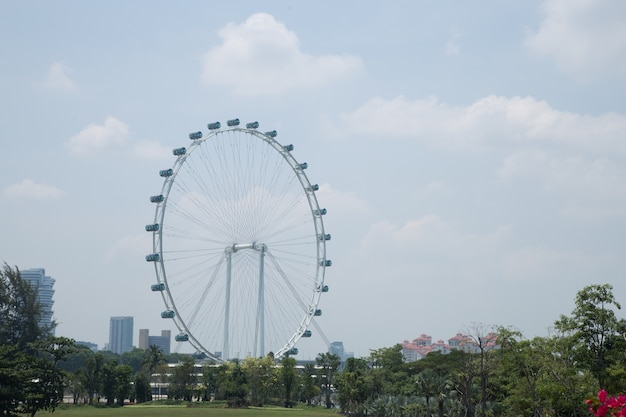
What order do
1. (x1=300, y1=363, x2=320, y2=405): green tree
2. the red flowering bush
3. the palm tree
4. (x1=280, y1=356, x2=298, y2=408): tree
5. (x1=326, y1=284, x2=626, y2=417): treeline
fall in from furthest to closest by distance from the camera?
1. the palm tree
2. (x1=300, y1=363, x2=320, y2=405): green tree
3. (x1=280, y1=356, x2=298, y2=408): tree
4. (x1=326, y1=284, x2=626, y2=417): treeline
5. the red flowering bush

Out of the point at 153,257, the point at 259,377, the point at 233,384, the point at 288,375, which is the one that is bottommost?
the point at 233,384

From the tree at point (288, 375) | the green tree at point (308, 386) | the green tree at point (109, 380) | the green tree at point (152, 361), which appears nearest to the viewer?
the tree at point (288, 375)

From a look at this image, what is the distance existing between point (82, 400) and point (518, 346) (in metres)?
76.7

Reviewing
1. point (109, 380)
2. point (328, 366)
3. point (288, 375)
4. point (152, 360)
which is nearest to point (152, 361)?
point (152, 360)

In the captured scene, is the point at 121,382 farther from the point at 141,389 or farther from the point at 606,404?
the point at 606,404

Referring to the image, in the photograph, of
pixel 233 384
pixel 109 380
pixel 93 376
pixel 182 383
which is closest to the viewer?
pixel 233 384

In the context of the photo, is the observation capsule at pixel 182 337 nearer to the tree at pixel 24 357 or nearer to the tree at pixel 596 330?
the tree at pixel 24 357

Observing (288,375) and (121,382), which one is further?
(121,382)

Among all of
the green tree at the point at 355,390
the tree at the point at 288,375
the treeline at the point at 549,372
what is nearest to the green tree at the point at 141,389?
the tree at the point at 288,375

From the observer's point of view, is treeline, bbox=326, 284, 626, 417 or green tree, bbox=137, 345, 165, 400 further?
green tree, bbox=137, 345, 165, 400

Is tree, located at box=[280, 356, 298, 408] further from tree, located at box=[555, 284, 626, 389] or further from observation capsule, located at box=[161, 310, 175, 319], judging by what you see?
tree, located at box=[555, 284, 626, 389]

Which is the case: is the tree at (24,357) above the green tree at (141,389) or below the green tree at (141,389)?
above

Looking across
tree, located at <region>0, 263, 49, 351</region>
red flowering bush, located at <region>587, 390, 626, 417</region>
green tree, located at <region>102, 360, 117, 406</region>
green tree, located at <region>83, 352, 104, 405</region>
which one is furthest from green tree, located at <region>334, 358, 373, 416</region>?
red flowering bush, located at <region>587, 390, 626, 417</region>

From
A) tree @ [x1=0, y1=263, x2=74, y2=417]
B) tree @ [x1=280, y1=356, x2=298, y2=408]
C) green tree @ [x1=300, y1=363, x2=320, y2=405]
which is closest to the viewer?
tree @ [x1=0, y1=263, x2=74, y2=417]
